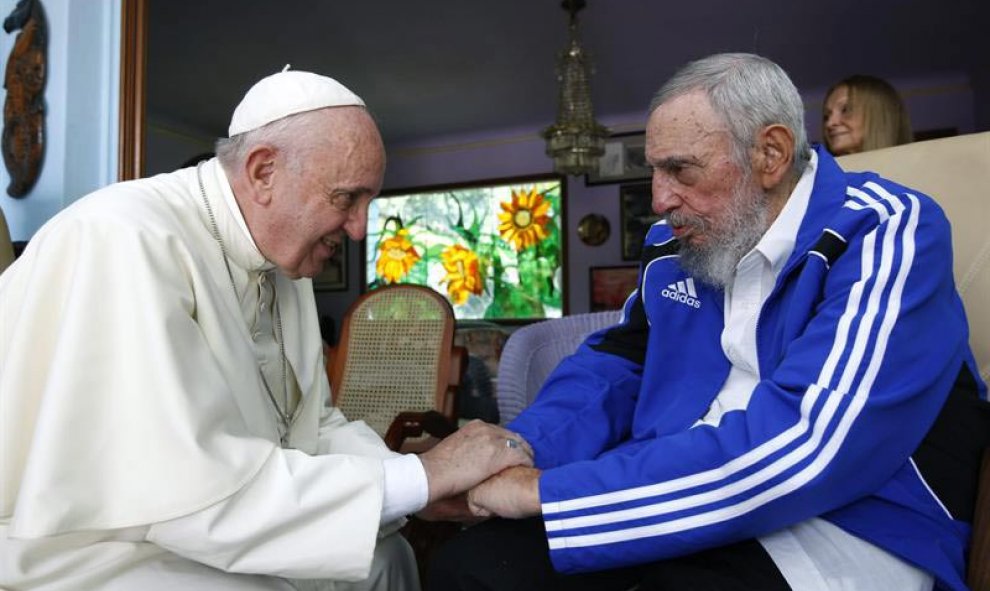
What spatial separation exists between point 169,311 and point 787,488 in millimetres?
987

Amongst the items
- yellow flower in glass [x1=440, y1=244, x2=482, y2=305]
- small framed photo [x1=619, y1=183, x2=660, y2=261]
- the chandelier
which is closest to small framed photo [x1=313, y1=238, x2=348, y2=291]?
yellow flower in glass [x1=440, y1=244, x2=482, y2=305]

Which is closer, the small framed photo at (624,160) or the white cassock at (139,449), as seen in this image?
the white cassock at (139,449)

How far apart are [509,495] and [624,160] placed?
8.42 metres

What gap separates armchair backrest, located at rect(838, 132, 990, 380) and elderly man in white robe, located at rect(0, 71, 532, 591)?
982 mm

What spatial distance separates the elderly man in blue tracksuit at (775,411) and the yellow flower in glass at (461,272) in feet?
28.8

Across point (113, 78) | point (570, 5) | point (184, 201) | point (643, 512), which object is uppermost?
point (570, 5)

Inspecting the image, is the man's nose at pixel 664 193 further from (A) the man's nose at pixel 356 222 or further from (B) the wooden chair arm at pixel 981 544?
(B) the wooden chair arm at pixel 981 544

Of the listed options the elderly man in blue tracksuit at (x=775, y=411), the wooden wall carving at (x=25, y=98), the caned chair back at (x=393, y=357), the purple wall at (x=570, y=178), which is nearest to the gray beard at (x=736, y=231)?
the elderly man in blue tracksuit at (x=775, y=411)

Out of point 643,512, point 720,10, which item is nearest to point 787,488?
point 643,512

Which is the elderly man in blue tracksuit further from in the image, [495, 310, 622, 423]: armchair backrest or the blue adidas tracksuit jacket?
[495, 310, 622, 423]: armchair backrest

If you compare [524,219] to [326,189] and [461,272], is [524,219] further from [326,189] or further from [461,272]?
[326,189]

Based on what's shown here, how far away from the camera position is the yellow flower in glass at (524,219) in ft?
32.1

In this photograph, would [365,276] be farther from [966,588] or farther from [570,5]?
[966,588]

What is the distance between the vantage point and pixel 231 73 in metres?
7.58
